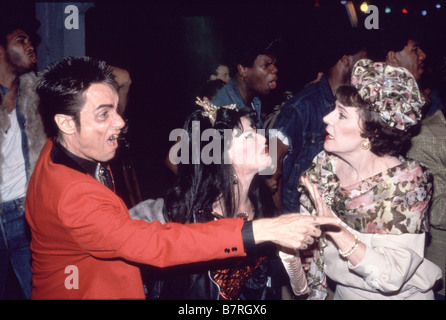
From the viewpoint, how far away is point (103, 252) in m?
1.79

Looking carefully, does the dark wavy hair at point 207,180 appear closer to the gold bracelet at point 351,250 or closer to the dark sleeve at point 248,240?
the dark sleeve at point 248,240

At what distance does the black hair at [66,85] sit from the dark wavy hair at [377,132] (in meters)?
1.49

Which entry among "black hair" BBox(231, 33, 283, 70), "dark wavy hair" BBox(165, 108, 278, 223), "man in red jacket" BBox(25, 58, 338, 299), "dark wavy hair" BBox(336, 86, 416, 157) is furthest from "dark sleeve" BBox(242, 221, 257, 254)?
"black hair" BBox(231, 33, 283, 70)

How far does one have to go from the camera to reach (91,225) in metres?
1.71

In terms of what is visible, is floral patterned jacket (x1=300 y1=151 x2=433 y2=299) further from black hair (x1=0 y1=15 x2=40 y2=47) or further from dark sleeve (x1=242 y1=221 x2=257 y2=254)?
black hair (x1=0 y1=15 x2=40 y2=47)

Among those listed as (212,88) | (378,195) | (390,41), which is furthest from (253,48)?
(378,195)

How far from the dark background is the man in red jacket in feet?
10.00

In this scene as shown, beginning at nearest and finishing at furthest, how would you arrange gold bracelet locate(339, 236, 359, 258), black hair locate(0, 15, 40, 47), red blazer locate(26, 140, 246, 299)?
red blazer locate(26, 140, 246, 299), gold bracelet locate(339, 236, 359, 258), black hair locate(0, 15, 40, 47)

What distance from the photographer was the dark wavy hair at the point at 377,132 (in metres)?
2.24

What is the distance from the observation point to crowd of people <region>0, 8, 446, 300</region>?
183 centimetres

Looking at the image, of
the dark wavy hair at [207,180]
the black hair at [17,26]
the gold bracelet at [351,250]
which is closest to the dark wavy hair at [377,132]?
the gold bracelet at [351,250]

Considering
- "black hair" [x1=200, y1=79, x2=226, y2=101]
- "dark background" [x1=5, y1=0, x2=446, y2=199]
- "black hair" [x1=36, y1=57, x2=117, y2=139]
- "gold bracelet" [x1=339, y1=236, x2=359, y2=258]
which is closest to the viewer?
"black hair" [x1=36, y1=57, x2=117, y2=139]

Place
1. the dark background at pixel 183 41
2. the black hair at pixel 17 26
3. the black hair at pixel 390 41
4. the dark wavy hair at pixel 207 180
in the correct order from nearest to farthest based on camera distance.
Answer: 1. the dark wavy hair at pixel 207 180
2. the black hair at pixel 17 26
3. the black hair at pixel 390 41
4. the dark background at pixel 183 41

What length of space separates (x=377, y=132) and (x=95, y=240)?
5.48ft
